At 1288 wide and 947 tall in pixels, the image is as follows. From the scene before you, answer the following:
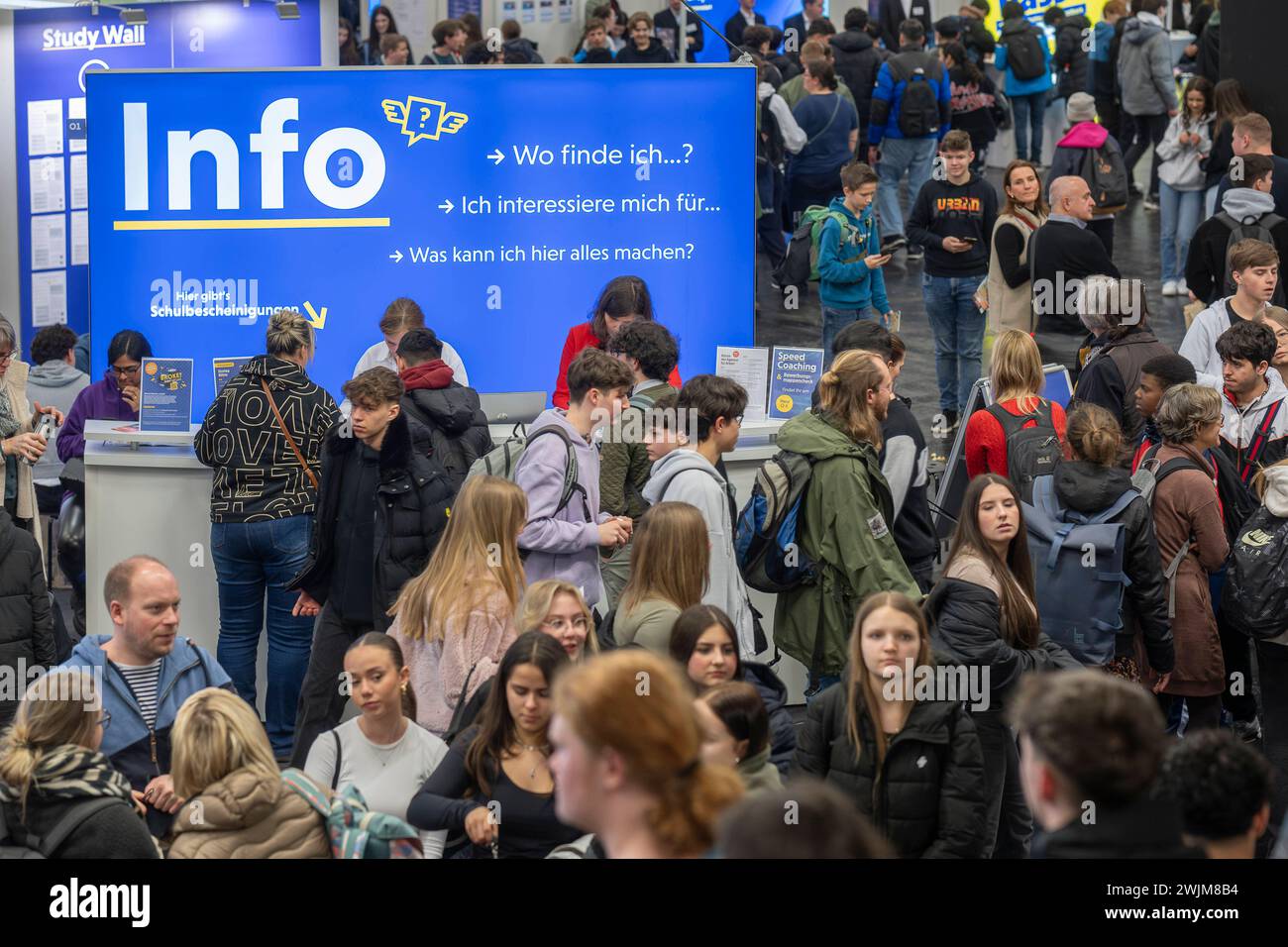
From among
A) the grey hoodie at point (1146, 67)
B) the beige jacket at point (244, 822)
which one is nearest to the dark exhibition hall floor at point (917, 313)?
the grey hoodie at point (1146, 67)

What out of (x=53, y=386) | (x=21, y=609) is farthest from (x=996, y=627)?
(x=53, y=386)

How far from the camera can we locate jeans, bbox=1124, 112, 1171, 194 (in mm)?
16156

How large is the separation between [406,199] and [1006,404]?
3383mm

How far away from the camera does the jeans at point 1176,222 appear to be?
520 inches

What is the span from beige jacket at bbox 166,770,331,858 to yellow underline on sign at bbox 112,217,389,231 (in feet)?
16.4

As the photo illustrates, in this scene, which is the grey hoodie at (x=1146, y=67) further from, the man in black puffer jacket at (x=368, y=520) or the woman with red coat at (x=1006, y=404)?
the man in black puffer jacket at (x=368, y=520)

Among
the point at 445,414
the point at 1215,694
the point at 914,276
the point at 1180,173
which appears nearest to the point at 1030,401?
the point at 1215,694

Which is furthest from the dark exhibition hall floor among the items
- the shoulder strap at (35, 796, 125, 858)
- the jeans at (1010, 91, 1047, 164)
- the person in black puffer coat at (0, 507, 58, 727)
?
the shoulder strap at (35, 796, 125, 858)

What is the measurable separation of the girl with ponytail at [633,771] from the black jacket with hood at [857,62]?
44.3ft

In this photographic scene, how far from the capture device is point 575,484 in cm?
623

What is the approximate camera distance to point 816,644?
6.14 metres

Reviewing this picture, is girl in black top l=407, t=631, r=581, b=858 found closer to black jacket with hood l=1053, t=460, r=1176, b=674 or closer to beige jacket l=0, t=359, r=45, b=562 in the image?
black jacket with hood l=1053, t=460, r=1176, b=674

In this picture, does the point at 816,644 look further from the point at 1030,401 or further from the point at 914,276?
the point at 914,276
